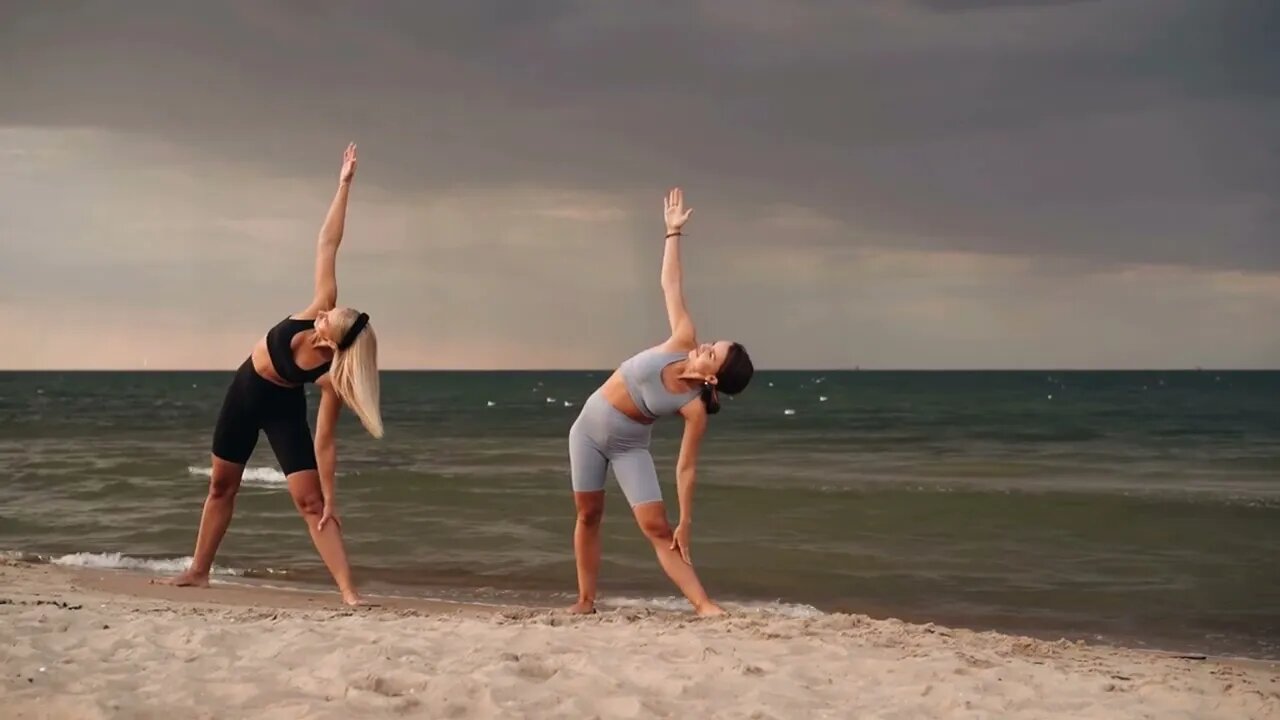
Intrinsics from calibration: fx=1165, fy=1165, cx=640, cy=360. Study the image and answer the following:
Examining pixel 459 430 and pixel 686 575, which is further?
pixel 459 430

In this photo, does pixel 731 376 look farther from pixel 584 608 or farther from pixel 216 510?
pixel 216 510

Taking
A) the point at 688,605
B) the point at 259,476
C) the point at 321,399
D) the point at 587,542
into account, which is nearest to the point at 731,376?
the point at 587,542

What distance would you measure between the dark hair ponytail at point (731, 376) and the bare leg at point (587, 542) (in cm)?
93

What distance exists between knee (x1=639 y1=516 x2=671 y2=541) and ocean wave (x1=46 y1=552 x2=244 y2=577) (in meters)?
4.82

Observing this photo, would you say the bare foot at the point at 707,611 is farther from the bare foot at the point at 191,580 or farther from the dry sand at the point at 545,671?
the bare foot at the point at 191,580

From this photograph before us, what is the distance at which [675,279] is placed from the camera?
6.48 metres

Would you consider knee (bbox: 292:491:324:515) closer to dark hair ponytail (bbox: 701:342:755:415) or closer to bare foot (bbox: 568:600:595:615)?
bare foot (bbox: 568:600:595:615)

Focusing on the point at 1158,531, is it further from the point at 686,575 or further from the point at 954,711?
the point at 954,711

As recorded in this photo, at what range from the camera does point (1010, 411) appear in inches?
2137

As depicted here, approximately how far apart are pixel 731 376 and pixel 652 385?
1.47ft

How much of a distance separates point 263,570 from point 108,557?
1555 mm

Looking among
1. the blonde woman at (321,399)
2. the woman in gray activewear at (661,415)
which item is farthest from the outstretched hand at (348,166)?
the woman in gray activewear at (661,415)

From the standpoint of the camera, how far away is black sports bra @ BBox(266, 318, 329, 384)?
22.1 ft

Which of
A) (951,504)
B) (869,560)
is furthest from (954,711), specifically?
(951,504)
